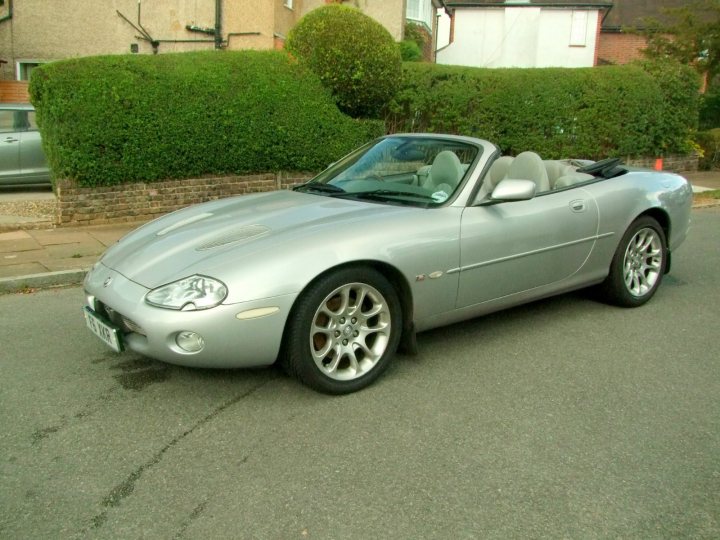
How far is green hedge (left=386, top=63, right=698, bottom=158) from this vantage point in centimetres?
1279

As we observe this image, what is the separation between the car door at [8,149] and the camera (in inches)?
449

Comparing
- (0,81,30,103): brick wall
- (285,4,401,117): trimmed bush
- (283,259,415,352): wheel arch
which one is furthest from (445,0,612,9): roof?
(283,259,415,352): wheel arch

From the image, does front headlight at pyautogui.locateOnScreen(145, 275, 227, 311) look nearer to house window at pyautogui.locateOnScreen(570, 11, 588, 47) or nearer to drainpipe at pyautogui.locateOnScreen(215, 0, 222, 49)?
drainpipe at pyautogui.locateOnScreen(215, 0, 222, 49)

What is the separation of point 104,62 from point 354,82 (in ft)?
12.3

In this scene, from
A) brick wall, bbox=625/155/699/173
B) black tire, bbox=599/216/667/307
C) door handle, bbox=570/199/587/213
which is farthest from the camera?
brick wall, bbox=625/155/699/173

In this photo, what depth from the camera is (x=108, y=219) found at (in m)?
9.25

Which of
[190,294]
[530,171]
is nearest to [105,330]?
[190,294]

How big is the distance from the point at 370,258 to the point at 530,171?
1698 millimetres

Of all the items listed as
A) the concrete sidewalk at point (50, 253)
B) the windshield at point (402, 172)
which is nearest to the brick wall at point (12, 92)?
the concrete sidewalk at point (50, 253)

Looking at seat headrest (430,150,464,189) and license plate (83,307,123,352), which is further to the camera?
seat headrest (430,150,464,189)

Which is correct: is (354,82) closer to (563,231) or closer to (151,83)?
(151,83)

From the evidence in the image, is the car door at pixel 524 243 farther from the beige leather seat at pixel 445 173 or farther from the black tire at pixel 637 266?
the black tire at pixel 637 266

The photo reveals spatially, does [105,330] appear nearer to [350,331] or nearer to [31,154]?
[350,331]

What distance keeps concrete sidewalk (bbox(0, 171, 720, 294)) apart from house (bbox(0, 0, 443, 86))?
9737mm
